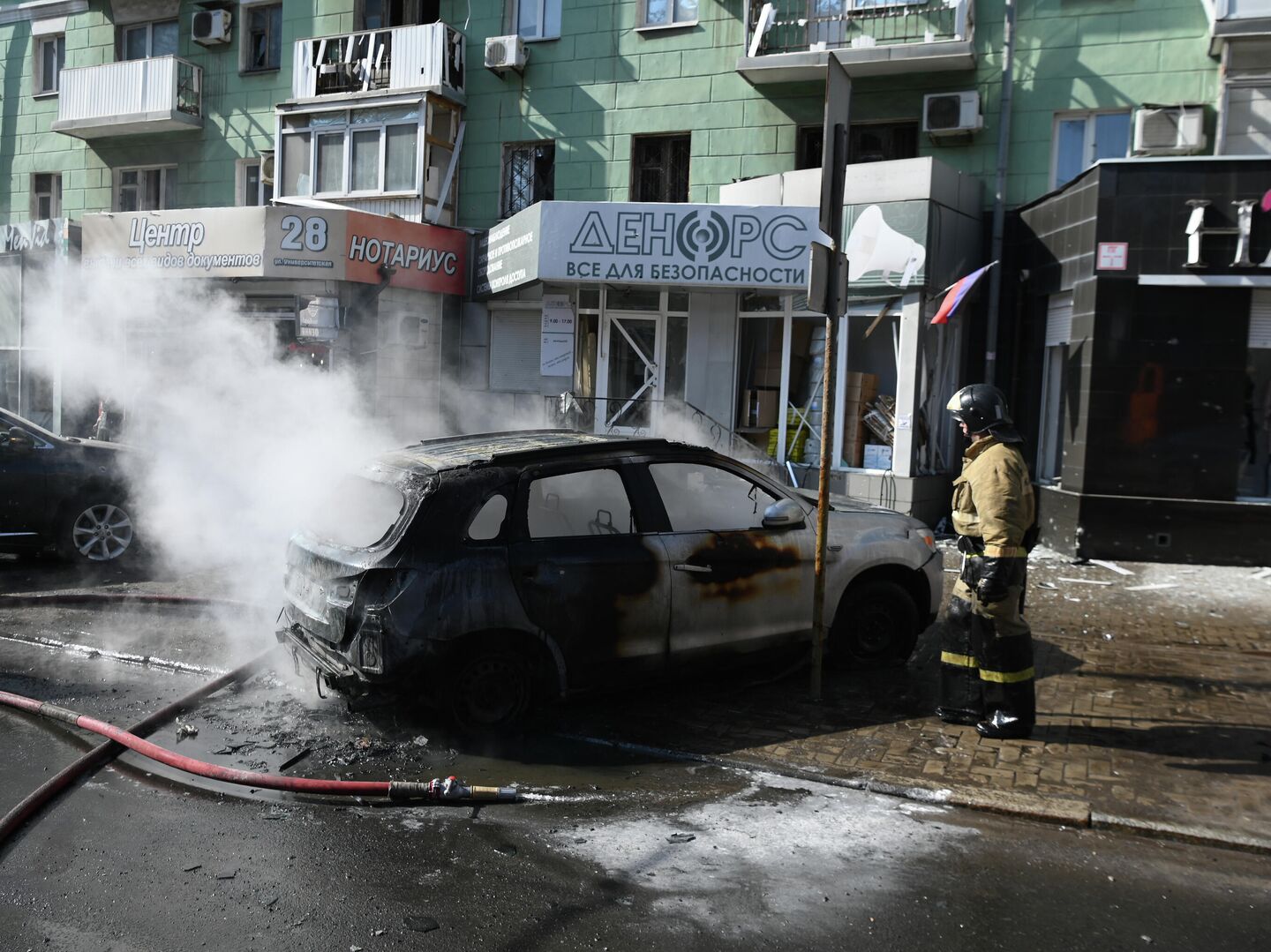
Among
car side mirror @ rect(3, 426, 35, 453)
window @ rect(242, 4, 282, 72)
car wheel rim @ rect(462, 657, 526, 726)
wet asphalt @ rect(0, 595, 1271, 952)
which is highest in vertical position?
window @ rect(242, 4, 282, 72)

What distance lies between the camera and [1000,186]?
14797 millimetres

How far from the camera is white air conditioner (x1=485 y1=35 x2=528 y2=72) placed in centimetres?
1758

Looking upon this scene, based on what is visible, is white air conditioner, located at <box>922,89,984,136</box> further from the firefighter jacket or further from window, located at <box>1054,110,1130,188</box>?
the firefighter jacket

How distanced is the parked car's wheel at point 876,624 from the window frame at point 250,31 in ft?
59.3

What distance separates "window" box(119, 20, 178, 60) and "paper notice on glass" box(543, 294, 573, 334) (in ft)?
37.1

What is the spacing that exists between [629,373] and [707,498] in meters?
9.95

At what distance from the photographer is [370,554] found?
5434 mm

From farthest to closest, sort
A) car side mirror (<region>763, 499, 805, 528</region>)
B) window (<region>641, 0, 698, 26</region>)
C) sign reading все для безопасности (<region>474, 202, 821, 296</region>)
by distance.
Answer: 1. window (<region>641, 0, 698, 26</region>)
2. sign reading все для безопасности (<region>474, 202, 821, 296</region>)
3. car side mirror (<region>763, 499, 805, 528</region>)

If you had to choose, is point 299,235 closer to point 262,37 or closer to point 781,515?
point 262,37

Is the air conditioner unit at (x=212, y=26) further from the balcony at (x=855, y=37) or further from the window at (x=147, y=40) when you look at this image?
the balcony at (x=855, y=37)

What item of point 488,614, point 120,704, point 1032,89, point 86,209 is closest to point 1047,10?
point 1032,89

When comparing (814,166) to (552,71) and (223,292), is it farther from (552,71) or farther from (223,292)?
(223,292)

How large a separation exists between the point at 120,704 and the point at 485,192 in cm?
1387

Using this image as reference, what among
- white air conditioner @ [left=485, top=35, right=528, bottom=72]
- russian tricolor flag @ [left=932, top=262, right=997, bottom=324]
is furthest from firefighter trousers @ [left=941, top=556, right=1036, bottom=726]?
white air conditioner @ [left=485, top=35, right=528, bottom=72]
